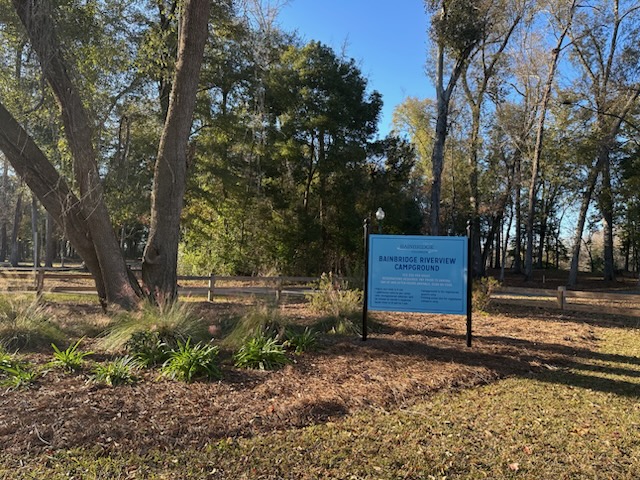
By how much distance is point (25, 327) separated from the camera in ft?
20.8

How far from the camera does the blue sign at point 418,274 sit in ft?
24.0

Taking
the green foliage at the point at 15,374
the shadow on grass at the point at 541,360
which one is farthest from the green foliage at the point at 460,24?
the green foliage at the point at 15,374

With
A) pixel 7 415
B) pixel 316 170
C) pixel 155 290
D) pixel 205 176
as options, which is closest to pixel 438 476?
pixel 7 415

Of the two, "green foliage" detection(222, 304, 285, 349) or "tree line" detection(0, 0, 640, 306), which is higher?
"tree line" detection(0, 0, 640, 306)

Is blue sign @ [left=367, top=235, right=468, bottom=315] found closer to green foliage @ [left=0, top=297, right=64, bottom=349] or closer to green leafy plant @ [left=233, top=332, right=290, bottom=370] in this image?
green leafy plant @ [left=233, top=332, right=290, bottom=370]

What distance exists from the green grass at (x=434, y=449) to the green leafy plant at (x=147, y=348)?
2112mm

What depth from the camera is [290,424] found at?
400 centimetres

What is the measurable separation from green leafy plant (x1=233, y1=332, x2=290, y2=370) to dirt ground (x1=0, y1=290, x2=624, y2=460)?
0.53ft

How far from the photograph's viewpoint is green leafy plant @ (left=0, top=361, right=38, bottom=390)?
4.45m

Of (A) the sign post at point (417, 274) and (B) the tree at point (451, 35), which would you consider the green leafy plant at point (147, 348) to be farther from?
(B) the tree at point (451, 35)

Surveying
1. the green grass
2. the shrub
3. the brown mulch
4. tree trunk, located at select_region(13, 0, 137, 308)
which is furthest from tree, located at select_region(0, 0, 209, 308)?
the green grass

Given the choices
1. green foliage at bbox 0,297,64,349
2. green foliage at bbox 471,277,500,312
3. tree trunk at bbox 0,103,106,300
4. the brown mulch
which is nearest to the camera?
the brown mulch

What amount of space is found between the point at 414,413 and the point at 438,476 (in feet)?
4.00

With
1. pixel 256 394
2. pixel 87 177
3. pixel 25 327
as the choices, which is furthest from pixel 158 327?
pixel 87 177
